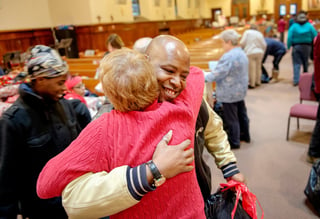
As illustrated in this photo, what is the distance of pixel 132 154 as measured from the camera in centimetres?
80

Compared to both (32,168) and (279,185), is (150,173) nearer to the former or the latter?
(32,168)

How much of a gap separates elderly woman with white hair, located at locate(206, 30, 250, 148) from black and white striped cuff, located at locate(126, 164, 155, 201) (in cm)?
286

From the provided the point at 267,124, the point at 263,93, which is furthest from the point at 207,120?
the point at 263,93

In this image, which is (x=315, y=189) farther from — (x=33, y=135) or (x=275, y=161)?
(x=33, y=135)

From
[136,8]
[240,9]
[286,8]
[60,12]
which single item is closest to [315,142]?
[60,12]

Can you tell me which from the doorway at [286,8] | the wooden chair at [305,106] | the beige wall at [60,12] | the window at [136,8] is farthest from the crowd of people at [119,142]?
the doorway at [286,8]

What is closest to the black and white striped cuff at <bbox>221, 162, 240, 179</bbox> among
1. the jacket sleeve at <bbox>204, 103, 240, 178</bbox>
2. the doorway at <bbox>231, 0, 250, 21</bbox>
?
the jacket sleeve at <bbox>204, 103, 240, 178</bbox>

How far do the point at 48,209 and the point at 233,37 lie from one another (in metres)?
3.03

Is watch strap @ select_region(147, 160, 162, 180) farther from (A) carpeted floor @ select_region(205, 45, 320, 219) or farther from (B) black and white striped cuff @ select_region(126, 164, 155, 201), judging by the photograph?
(A) carpeted floor @ select_region(205, 45, 320, 219)

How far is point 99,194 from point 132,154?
0.15 meters

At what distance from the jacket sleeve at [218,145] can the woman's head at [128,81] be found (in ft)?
1.86

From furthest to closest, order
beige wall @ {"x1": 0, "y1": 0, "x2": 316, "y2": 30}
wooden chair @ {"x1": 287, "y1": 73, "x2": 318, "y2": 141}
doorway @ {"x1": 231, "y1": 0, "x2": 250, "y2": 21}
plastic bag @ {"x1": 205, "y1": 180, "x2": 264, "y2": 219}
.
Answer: doorway @ {"x1": 231, "y1": 0, "x2": 250, "y2": 21} → beige wall @ {"x1": 0, "y1": 0, "x2": 316, "y2": 30} → wooden chair @ {"x1": 287, "y1": 73, "x2": 318, "y2": 141} → plastic bag @ {"x1": 205, "y1": 180, "x2": 264, "y2": 219}

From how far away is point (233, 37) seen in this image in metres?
3.49

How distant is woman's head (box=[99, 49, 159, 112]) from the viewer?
81 cm
